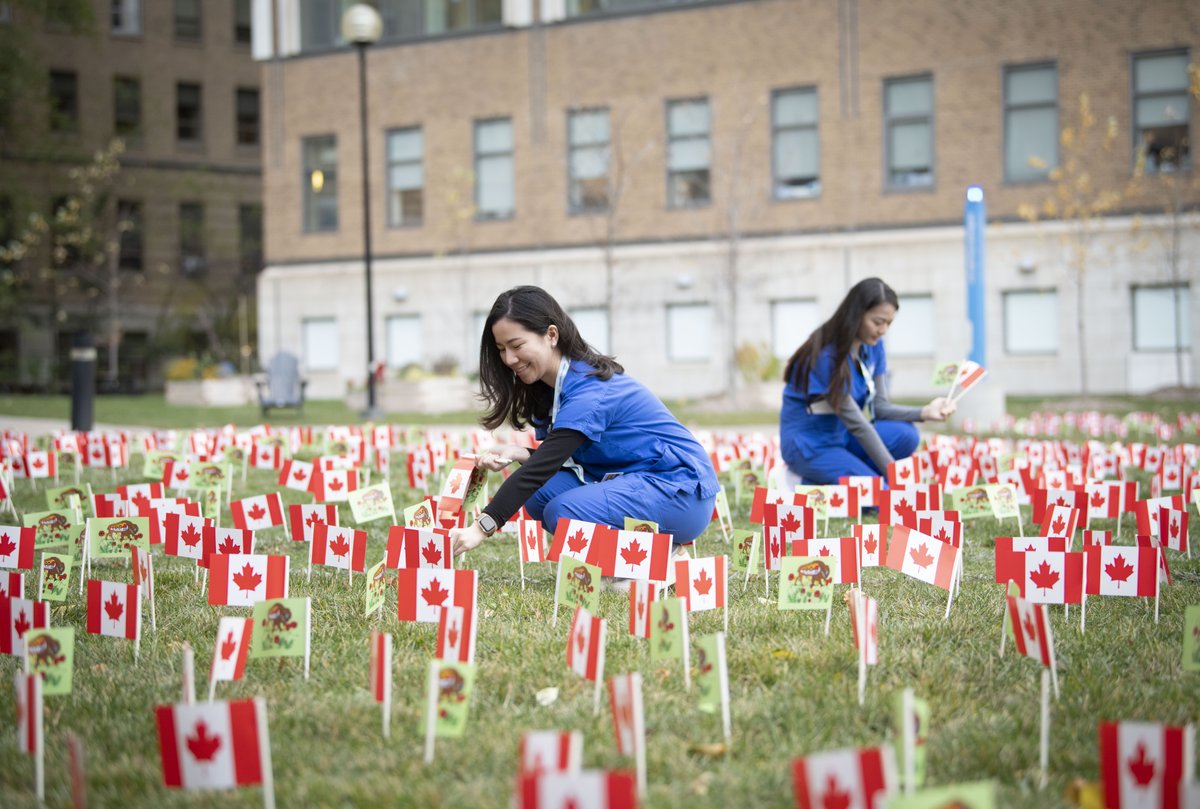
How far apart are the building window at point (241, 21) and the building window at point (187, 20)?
1201 mm

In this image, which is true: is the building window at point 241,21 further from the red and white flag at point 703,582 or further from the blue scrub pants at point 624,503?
the red and white flag at point 703,582

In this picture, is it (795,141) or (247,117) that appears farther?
(247,117)

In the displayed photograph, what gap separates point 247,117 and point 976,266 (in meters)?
33.7

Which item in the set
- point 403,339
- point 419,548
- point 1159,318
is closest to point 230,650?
point 419,548

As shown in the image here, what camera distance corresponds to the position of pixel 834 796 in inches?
94.1

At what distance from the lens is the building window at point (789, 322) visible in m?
25.7

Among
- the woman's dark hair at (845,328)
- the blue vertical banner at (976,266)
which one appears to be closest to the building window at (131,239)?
the blue vertical banner at (976,266)

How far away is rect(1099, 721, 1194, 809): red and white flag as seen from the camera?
8.09ft

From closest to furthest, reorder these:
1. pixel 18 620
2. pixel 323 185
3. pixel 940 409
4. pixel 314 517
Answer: pixel 18 620, pixel 314 517, pixel 940 409, pixel 323 185

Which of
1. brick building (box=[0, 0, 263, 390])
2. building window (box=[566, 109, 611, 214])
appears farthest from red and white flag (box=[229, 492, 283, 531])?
brick building (box=[0, 0, 263, 390])

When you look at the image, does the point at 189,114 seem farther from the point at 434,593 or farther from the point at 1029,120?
the point at 434,593

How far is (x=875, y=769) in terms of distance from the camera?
7.88 ft

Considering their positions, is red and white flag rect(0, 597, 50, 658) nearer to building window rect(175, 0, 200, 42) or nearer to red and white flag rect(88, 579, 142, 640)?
red and white flag rect(88, 579, 142, 640)

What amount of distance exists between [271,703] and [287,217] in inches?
1116
